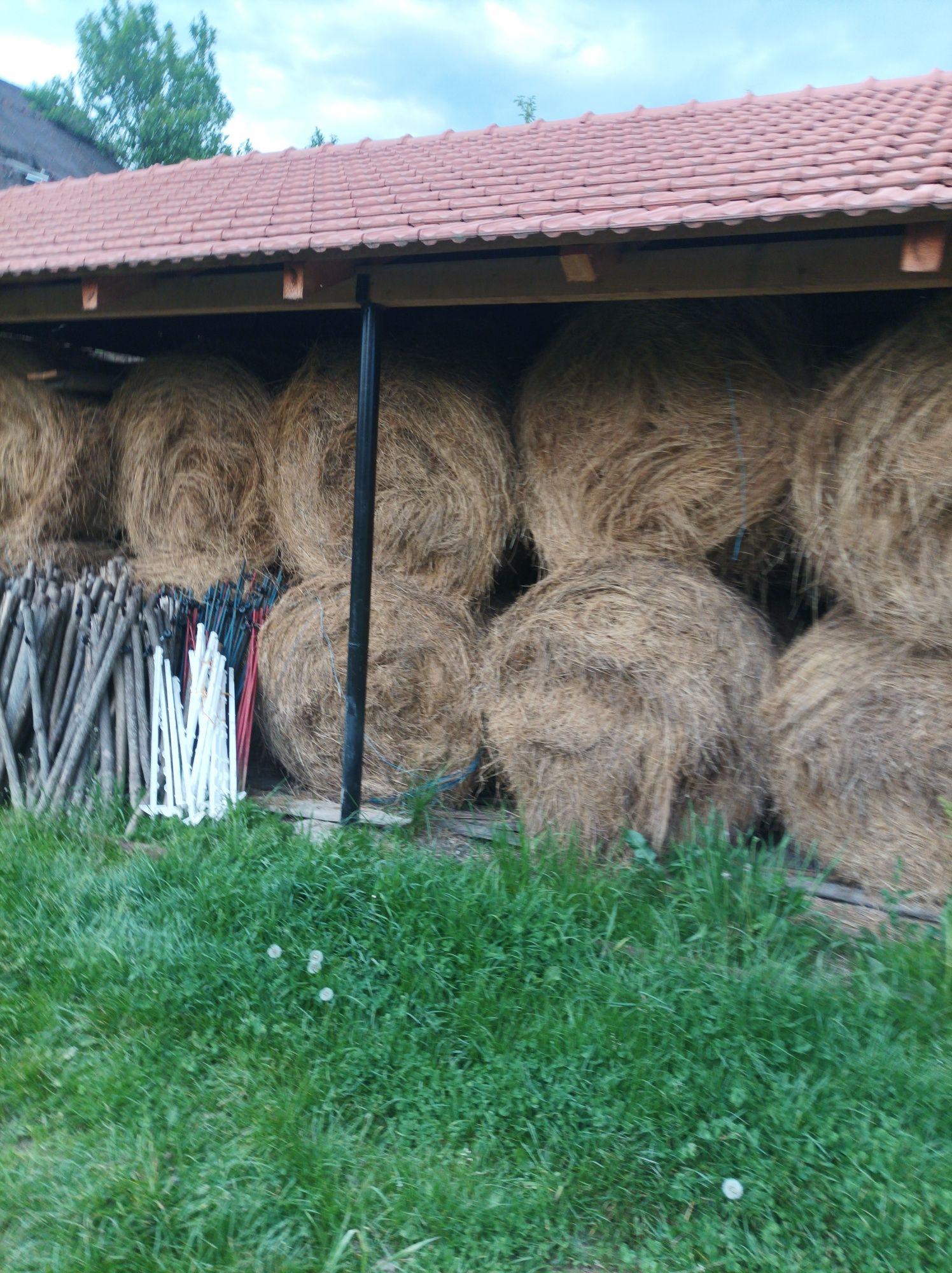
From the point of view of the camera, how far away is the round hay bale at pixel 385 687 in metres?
4.74

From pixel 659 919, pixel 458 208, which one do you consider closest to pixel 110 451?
pixel 458 208

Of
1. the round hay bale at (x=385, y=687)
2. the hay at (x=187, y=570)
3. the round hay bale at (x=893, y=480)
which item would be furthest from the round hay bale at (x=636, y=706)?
the hay at (x=187, y=570)

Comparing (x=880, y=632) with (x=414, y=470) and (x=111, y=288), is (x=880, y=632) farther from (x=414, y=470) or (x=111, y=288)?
(x=111, y=288)

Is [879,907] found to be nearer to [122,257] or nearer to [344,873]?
[344,873]

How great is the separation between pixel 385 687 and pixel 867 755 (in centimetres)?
220

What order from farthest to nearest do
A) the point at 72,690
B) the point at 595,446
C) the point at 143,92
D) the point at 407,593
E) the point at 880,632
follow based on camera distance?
the point at 143,92
the point at 72,690
the point at 407,593
the point at 595,446
the point at 880,632

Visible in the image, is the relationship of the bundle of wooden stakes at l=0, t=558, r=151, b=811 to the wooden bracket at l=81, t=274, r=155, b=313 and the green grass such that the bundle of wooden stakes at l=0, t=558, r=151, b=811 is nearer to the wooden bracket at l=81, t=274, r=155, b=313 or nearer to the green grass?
the green grass

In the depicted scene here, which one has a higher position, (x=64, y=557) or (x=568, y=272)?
(x=568, y=272)

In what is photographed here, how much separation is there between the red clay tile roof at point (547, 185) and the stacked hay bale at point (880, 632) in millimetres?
698

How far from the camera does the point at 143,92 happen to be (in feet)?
112

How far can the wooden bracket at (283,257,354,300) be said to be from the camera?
13.9 feet

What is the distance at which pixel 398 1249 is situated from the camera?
247 cm

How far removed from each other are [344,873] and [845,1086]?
1.93 metres

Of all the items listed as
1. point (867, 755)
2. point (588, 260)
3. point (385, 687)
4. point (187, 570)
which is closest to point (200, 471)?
point (187, 570)
